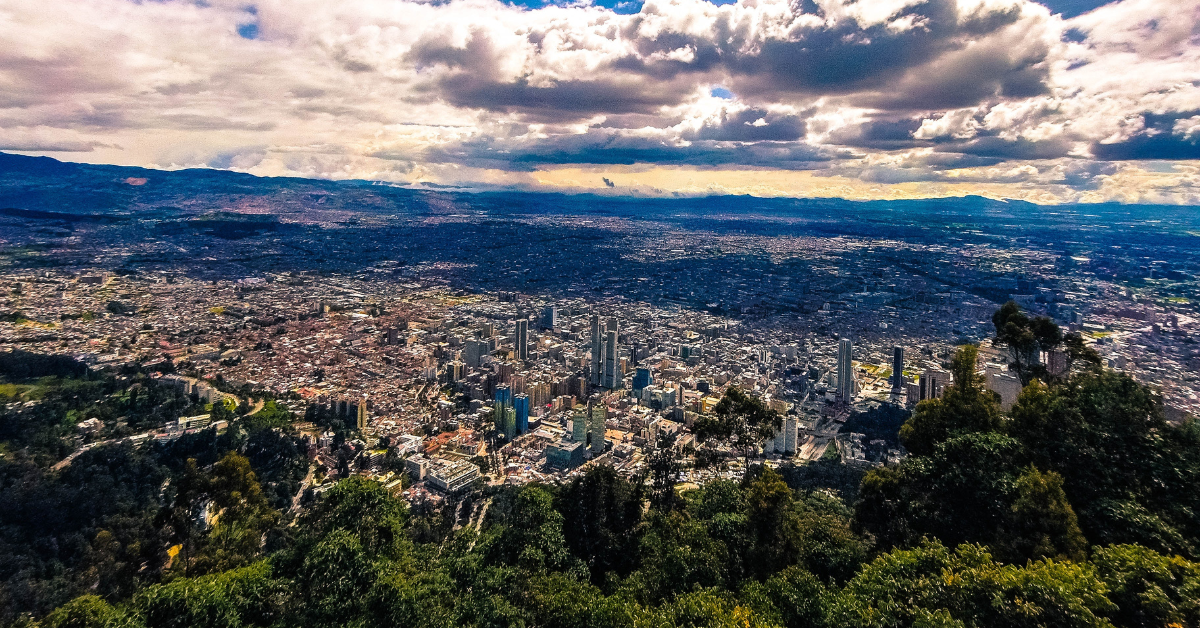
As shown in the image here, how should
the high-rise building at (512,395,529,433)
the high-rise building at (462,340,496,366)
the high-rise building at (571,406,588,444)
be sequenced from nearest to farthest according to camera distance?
the high-rise building at (571,406,588,444), the high-rise building at (512,395,529,433), the high-rise building at (462,340,496,366)

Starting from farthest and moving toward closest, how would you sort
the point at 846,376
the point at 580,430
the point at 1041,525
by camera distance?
the point at 846,376, the point at 580,430, the point at 1041,525

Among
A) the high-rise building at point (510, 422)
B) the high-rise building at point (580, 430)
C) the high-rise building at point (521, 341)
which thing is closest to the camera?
the high-rise building at point (580, 430)

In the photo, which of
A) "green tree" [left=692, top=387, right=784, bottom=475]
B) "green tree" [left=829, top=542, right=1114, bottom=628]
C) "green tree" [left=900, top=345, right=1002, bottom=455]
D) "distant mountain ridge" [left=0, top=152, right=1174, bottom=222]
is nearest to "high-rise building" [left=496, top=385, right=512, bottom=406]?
"green tree" [left=692, top=387, right=784, bottom=475]

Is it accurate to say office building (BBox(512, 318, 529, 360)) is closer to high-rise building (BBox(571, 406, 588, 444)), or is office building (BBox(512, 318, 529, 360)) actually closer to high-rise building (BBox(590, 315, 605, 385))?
high-rise building (BBox(590, 315, 605, 385))

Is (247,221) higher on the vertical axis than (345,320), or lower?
higher

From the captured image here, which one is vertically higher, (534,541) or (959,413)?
(959,413)

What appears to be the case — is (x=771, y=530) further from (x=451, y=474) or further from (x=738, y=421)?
(x=451, y=474)

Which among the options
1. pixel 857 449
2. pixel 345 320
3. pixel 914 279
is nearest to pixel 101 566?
pixel 857 449

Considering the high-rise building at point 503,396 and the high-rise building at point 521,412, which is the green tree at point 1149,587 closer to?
the high-rise building at point 521,412

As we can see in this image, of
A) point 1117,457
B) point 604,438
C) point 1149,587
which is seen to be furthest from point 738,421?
point 604,438

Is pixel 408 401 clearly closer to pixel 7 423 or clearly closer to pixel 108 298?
pixel 7 423

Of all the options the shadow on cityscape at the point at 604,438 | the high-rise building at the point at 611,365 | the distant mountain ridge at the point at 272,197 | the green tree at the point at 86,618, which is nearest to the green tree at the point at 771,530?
the shadow on cityscape at the point at 604,438
